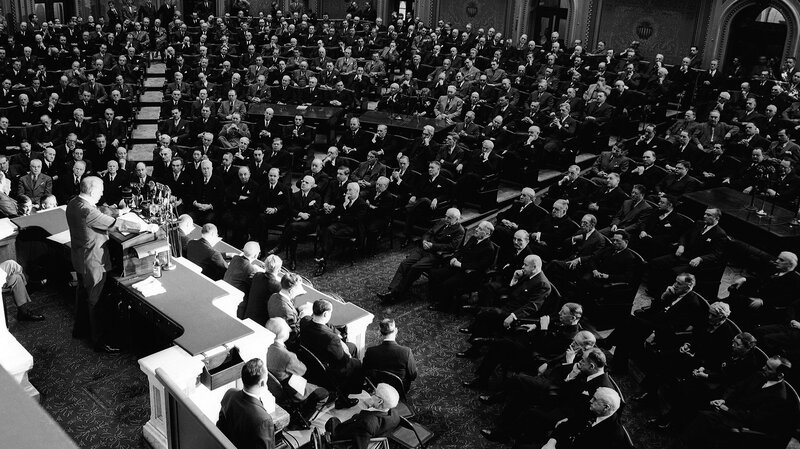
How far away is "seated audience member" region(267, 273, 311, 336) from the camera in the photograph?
5.96m

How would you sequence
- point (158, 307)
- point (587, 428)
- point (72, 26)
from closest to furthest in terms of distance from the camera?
point (587, 428), point (158, 307), point (72, 26)

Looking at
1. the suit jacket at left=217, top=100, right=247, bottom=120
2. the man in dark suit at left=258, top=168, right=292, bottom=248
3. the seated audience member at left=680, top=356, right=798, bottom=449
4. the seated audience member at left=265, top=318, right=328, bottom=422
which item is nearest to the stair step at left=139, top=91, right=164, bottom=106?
the suit jacket at left=217, top=100, right=247, bottom=120

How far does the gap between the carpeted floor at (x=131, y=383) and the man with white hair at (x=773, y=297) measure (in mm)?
1432

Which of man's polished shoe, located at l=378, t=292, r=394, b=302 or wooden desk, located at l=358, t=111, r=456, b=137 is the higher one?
wooden desk, located at l=358, t=111, r=456, b=137

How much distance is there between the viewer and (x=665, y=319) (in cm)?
663

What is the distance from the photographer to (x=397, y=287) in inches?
327

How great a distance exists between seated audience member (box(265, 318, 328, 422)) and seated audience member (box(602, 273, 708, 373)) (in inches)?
123

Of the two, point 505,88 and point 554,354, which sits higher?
point 505,88

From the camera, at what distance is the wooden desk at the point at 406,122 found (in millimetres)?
12688

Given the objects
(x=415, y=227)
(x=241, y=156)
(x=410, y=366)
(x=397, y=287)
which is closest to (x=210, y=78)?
(x=241, y=156)

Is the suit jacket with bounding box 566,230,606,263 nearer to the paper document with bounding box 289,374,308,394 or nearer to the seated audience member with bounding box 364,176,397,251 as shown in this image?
the seated audience member with bounding box 364,176,397,251

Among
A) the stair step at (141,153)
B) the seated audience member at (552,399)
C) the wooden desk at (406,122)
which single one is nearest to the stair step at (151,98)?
the stair step at (141,153)

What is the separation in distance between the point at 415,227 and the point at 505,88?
5.51 meters

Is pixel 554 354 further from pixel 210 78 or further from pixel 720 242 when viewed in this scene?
pixel 210 78
